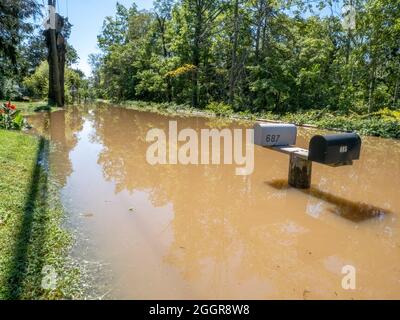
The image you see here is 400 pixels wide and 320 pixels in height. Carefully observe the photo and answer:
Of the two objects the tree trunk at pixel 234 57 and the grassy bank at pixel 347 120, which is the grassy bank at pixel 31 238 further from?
the tree trunk at pixel 234 57

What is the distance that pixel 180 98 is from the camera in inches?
1177

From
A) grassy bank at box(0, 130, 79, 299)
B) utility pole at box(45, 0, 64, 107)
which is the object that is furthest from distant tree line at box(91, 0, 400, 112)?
grassy bank at box(0, 130, 79, 299)

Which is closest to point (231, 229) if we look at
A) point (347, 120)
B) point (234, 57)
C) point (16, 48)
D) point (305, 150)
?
point (305, 150)

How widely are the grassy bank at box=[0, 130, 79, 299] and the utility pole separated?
1882 centimetres

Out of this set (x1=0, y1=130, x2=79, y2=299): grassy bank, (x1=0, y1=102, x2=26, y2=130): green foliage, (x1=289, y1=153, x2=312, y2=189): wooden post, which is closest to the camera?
(x1=0, y1=130, x2=79, y2=299): grassy bank

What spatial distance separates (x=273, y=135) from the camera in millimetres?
6223

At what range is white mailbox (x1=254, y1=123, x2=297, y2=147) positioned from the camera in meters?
6.11

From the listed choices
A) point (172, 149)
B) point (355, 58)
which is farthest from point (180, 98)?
point (172, 149)

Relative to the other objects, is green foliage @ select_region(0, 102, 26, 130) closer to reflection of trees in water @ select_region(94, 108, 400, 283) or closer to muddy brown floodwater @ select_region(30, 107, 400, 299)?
reflection of trees in water @ select_region(94, 108, 400, 283)

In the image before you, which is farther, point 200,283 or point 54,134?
point 54,134

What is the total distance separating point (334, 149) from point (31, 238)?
4173 mm

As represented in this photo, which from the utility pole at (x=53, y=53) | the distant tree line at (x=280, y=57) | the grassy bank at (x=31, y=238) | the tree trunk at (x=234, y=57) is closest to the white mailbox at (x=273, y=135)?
the grassy bank at (x=31, y=238)
